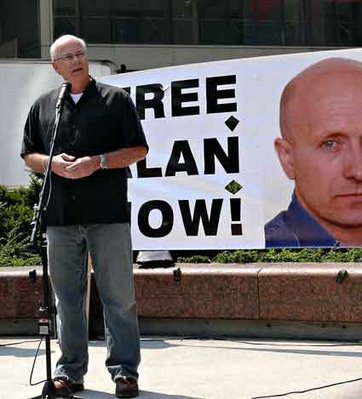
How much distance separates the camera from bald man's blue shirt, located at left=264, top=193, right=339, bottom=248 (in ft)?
20.3

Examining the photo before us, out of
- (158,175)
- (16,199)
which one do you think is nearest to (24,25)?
(16,199)

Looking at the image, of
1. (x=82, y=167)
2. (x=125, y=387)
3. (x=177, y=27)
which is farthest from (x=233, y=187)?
(x=177, y=27)

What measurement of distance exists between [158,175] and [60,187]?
1.94 meters

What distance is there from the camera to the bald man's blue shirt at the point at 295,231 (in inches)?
243

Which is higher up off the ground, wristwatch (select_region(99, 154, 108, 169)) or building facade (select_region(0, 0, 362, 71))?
building facade (select_region(0, 0, 362, 71))

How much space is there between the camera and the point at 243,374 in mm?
5332

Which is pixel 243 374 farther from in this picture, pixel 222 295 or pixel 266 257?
pixel 266 257

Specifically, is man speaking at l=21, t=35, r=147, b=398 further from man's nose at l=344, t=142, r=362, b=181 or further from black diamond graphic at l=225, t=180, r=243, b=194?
black diamond graphic at l=225, t=180, r=243, b=194

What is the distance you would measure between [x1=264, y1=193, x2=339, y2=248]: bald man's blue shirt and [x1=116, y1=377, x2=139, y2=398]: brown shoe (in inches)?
76.5

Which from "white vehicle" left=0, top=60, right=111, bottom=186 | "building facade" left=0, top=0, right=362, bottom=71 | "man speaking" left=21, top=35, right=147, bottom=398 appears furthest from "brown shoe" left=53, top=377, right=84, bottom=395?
"building facade" left=0, top=0, right=362, bottom=71

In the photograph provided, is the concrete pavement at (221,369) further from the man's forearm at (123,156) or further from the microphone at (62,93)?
the microphone at (62,93)

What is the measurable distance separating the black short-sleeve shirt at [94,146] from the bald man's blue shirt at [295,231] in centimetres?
→ 173

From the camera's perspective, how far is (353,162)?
18.3 ft

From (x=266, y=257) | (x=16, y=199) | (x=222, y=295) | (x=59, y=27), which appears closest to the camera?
(x=222, y=295)
